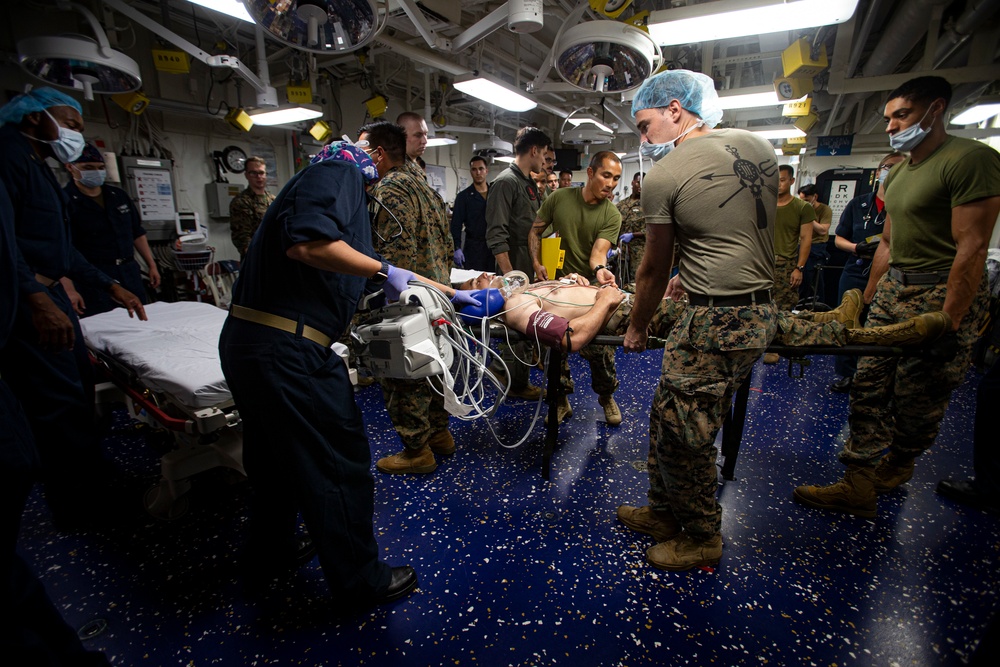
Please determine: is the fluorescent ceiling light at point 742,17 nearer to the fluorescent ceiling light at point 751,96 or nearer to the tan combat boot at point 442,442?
the fluorescent ceiling light at point 751,96

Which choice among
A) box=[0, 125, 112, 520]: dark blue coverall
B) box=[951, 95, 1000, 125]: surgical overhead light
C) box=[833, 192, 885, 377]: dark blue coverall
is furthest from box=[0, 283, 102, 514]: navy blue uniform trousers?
box=[951, 95, 1000, 125]: surgical overhead light

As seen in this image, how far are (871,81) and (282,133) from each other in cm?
756

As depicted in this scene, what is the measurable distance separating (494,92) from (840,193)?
693cm

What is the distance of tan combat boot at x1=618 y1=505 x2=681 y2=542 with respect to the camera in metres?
1.89

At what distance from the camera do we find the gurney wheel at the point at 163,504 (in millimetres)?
1959

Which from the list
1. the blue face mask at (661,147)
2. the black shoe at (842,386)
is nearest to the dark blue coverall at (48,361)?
the blue face mask at (661,147)

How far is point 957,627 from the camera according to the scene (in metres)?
1.50

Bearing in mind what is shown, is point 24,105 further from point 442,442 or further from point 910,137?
point 910,137

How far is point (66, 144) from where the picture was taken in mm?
1985

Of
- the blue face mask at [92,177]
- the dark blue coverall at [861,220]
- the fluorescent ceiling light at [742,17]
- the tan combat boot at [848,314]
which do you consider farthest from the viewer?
the dark blue coverall at [861,220]

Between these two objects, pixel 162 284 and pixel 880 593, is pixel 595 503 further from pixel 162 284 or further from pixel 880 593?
pixel 162 284

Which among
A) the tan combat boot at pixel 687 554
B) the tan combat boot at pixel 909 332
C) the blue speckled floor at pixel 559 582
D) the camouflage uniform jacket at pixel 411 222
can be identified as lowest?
the blue speckled floor at pixel 559 582

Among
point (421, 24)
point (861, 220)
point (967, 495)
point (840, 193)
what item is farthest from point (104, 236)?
point (840, 193)

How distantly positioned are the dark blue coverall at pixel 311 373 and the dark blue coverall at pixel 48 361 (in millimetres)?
979
